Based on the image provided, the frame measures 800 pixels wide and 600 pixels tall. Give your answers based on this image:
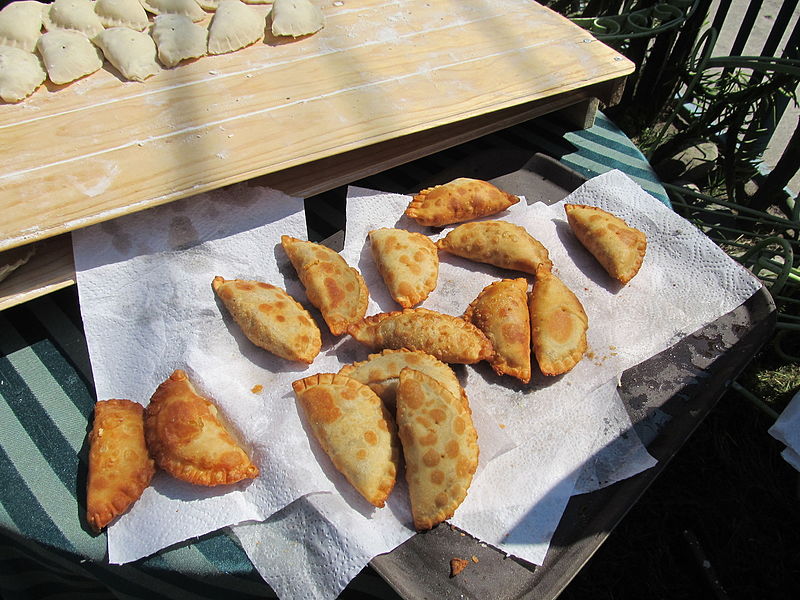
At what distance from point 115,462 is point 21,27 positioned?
1.66m

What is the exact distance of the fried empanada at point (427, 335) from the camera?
161cm

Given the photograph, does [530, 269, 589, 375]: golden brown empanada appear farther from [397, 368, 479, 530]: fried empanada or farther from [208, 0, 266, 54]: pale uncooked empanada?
[208, 0, 266, 54]: pale uncooked empanada

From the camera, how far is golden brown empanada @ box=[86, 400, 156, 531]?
4.32 ft

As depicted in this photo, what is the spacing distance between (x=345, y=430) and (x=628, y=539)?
147 centimetres

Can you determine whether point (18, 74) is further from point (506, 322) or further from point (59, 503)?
point (506, 322)

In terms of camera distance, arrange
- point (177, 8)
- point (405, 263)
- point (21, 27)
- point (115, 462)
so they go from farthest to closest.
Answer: point (177, 8)
point (21, 27)
point (405, 263)
point (115, 462)

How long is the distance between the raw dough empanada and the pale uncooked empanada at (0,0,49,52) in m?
1.66

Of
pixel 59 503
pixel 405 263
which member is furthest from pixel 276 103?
pixel 59 503

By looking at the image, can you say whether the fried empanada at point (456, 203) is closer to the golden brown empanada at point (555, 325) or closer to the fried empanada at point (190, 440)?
the golden brown empanada at point (555, 325)

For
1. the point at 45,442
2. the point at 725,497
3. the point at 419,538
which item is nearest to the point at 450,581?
the point at 419,538

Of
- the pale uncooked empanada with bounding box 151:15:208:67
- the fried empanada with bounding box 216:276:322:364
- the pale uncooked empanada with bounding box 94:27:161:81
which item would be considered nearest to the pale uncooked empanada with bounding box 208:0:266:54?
the pale uncooked empanada with bounding box 151:15:208:67

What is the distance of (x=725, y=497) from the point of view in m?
2.40

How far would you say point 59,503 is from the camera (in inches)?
54.3

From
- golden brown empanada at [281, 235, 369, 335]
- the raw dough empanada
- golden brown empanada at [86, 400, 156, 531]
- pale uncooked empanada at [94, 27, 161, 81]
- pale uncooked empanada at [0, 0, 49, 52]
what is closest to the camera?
golden brown empanada at [86, 400, 156, 531]
